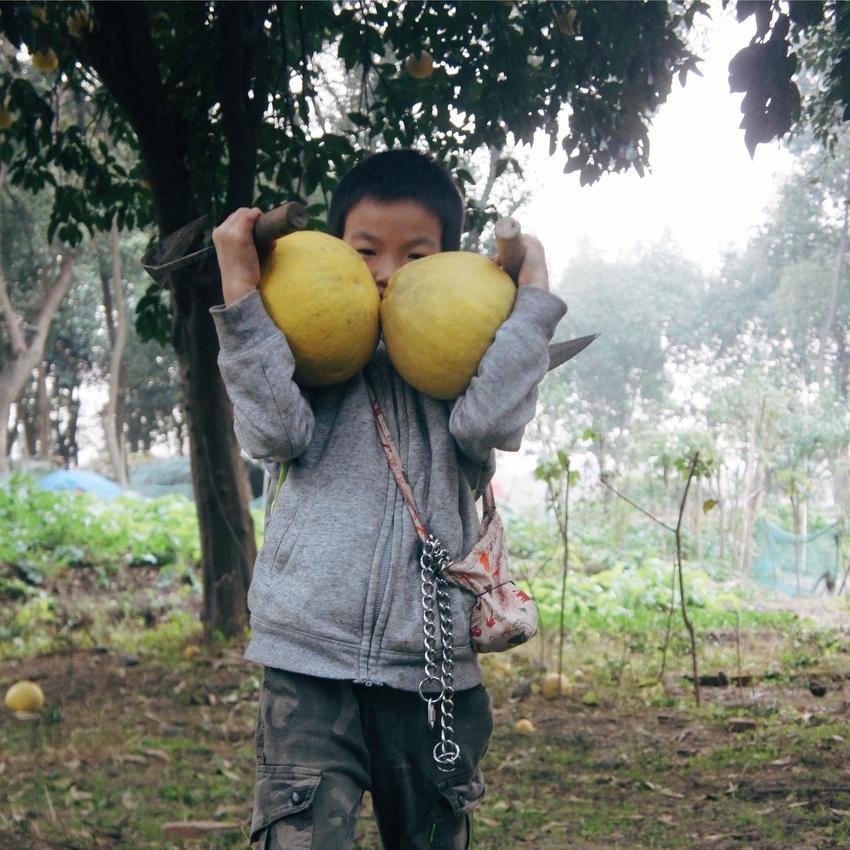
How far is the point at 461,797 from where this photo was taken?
Result: 153cm

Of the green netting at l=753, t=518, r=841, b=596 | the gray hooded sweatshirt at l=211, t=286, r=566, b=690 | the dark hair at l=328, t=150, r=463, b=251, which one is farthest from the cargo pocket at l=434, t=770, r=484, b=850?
the green netting at l=753, t=518, r=841, b=596

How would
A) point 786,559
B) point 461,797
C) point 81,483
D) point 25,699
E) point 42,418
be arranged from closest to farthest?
point 461,797
point 25,699
point 786,559
point 81,483
point 42,418

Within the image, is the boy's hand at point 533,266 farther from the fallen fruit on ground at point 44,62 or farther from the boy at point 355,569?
the fallen fruit on ground at point 44,62

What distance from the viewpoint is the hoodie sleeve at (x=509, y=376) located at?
1476 mm

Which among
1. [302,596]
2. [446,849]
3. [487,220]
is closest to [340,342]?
[302,596]

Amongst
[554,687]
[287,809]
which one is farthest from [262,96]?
[287,809]

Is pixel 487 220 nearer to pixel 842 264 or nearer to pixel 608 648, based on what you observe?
pixel 608 648

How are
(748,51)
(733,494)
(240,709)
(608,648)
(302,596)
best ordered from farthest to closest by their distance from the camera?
(733,494) → (608,648) → (240,709) → (748,51) → (302,596)

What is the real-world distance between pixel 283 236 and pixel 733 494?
9946 millimetres

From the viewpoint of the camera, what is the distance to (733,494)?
10719mm

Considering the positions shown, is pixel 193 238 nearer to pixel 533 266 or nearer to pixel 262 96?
pixel 533 266

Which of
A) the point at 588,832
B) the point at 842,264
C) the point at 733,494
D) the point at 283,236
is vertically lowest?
the point at 588,832

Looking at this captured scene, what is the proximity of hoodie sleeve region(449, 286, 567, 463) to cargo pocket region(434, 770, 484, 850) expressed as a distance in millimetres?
517

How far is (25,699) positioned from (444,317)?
340 centimetres
